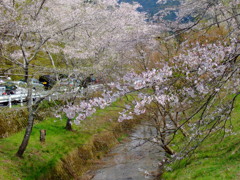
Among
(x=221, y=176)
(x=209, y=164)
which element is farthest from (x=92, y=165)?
(x=221, y=176)

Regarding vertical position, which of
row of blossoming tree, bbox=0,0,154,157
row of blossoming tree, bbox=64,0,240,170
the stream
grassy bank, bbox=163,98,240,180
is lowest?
the stream

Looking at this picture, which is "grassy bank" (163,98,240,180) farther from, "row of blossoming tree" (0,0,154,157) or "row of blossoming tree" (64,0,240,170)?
"row of blossoming tree" (0,0,154,157)

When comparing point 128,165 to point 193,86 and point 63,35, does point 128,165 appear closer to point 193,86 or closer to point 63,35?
point 63,35

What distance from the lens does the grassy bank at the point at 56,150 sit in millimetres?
10883

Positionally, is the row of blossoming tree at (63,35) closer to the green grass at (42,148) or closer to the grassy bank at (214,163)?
the green grass at (42,148)

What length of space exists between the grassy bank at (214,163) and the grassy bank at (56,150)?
13.8 ft

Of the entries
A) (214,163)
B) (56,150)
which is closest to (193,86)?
(214,163)

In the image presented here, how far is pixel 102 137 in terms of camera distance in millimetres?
16609

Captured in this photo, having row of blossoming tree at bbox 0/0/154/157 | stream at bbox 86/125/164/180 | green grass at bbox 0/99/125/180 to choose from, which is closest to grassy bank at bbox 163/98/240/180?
stream at bbox 86/125/164/180

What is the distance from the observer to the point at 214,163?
910 cm

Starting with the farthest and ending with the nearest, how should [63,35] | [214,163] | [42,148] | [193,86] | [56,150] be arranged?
[63,35] → [56,150] → [42,148] → [214,163] → [193,86]

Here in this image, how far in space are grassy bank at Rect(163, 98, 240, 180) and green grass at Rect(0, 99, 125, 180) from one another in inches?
218

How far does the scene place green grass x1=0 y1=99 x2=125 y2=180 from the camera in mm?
10624

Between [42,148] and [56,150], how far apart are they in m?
0.74
